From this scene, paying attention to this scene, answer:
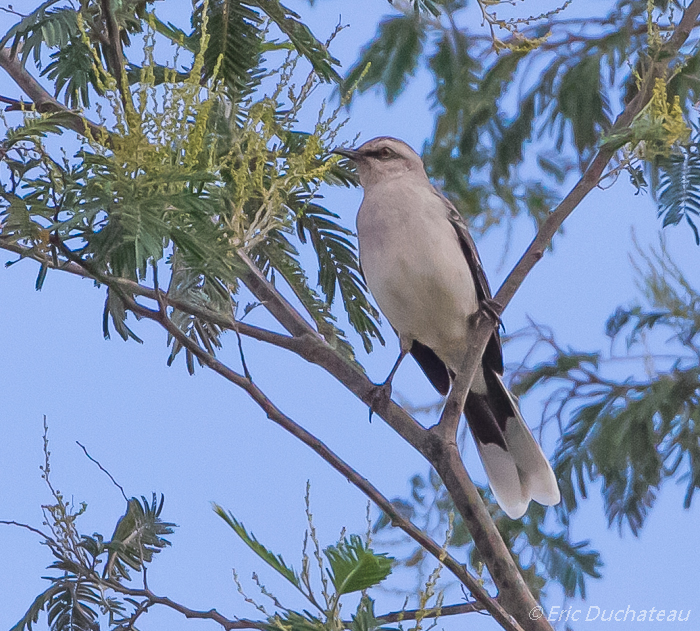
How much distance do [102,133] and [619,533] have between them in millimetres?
4600

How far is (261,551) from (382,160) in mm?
3240

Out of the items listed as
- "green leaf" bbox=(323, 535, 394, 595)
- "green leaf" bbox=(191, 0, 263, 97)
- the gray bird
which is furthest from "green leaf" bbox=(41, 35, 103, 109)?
"green leaf" bbox=(323, 535, 394, 595)

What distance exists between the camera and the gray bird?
4.61m

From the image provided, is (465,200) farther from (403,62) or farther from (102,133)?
(102,133)

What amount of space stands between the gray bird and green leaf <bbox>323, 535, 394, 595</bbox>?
2.25 metres

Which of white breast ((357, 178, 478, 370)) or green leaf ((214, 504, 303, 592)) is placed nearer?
green leaf ((214, 504, 303, 592))

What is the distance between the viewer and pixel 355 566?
2.18 meters

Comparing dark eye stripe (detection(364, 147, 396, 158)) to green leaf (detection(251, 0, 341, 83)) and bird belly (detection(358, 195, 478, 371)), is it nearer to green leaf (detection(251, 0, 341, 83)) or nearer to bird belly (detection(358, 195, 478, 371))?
bird belly (detection(358, 195, 478, 371))

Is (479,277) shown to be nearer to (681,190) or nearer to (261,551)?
(681,190)

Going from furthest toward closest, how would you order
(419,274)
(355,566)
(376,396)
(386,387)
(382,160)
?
1. (382,160)
2. (419,274)
3. (386,387)
4. (376,396)
5. (355,566)

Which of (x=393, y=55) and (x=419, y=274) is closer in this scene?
(x=419, y=274)

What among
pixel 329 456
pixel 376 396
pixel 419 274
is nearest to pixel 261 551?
pixel 329 456

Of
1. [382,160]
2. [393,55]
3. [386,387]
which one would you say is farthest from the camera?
[393,55]

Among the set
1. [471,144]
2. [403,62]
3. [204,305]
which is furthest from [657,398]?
[204,305]
